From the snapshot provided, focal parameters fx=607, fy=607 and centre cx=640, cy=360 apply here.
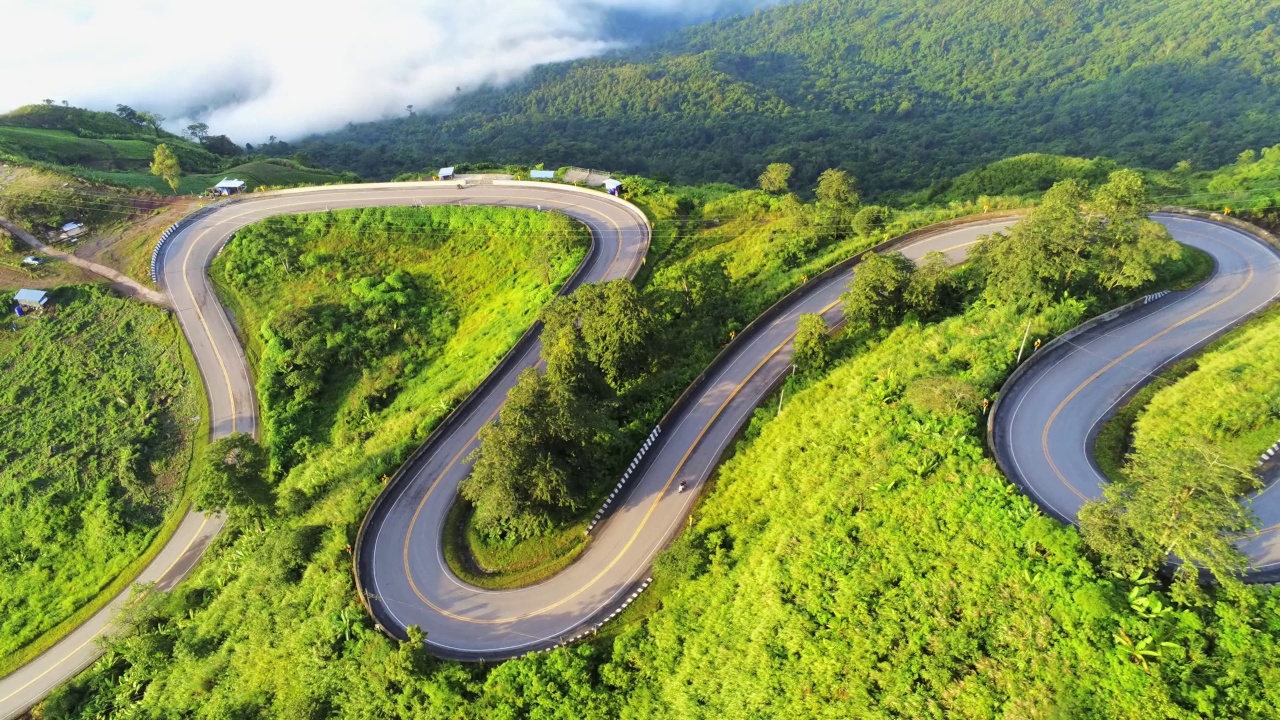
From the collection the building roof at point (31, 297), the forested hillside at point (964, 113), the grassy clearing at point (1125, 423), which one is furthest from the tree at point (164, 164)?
the grassy clearing at point (1125, 423)

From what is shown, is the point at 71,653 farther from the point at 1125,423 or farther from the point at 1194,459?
the point at 1125,423

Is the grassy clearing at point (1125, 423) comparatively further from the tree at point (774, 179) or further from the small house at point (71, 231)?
the small house at point (71, 231)

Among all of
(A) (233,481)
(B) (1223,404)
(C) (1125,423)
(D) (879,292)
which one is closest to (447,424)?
(A) (233,481)

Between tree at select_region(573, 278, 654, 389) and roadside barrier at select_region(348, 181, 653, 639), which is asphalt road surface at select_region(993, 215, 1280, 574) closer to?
tree at select_region(573, 278, 654, 389)

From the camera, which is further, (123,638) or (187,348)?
(187,348)

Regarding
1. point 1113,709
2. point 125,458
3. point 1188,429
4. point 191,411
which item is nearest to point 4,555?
point 125,458

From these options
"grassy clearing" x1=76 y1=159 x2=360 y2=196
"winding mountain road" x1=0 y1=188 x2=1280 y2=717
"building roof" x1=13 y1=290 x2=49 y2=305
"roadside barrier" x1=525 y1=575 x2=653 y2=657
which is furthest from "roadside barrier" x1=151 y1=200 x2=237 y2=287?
"roadside barrier" x1=525 y1=575 x2=653 y2=657

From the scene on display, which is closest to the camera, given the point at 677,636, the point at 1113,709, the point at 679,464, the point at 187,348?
the point at 1113,709

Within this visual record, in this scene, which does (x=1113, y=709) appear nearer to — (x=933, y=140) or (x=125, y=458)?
(x=125, y=458)
